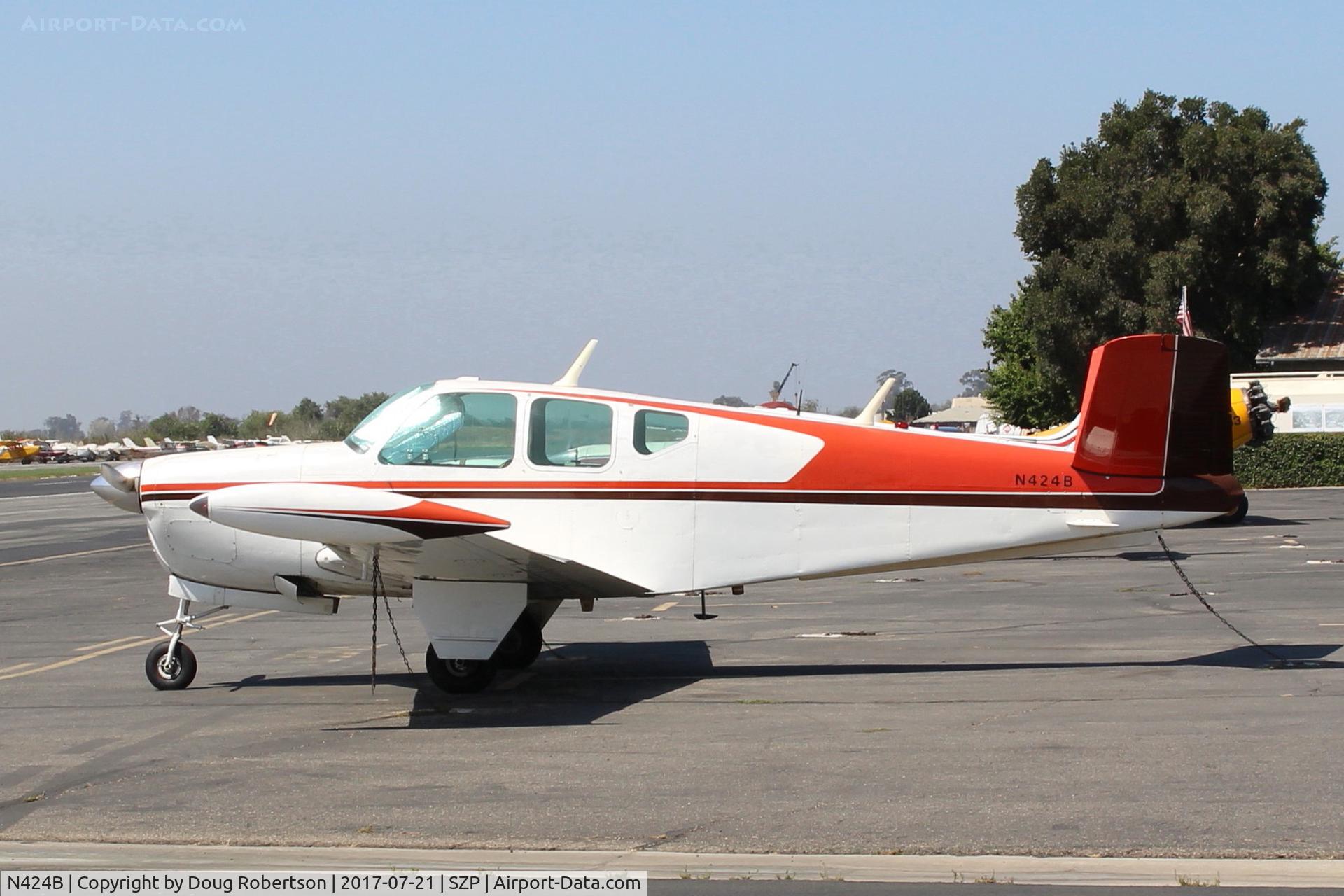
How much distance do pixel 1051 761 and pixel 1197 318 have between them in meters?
42.9

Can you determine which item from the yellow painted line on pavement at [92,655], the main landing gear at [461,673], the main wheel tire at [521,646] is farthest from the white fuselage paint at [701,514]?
→ the yellow painted line on pavement at [92,655]

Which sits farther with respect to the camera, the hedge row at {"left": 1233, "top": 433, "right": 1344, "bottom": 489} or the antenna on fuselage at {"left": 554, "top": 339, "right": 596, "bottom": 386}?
the hedge row at {"left": 1233, "top": 433, "right": 1344, "bottom": 489}

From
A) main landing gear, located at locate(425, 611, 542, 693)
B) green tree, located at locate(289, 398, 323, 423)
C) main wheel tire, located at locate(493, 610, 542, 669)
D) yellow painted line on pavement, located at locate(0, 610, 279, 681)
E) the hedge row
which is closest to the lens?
main landing gear, located at locate(425, 611, 542, 693)

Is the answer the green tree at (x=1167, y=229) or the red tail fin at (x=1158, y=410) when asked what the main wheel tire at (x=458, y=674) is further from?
the green tree at (x=1167, y=229)

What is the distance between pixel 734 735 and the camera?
755 cm

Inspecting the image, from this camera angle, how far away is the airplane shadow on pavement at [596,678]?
8398mm

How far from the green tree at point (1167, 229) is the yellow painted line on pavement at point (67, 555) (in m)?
32.1

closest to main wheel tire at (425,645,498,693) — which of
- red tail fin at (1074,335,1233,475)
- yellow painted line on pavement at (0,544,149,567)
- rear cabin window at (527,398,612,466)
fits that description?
rear cabin window at (527,398,612,466)

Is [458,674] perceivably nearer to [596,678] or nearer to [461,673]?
[461,673]

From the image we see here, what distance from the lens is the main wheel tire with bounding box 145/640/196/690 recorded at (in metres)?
9.44

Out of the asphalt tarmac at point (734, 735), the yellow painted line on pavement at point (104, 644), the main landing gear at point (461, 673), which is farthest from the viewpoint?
the yellow painted line on pavement at point (104, 644)

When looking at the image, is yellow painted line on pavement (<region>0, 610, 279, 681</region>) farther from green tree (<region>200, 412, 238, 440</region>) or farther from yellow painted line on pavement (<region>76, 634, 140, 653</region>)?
green tree (<region>200, 412, 238, 440</region>)

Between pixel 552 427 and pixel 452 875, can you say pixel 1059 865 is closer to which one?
pixel 452 875

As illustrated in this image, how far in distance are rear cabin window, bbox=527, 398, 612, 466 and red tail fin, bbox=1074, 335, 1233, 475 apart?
11.3ft
